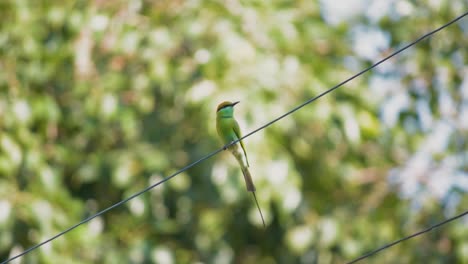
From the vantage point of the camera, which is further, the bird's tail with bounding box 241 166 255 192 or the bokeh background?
the bokeh background

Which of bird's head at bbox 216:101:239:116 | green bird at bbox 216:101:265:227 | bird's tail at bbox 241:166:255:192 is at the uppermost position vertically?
bird's head at bbox 216:101:239:116

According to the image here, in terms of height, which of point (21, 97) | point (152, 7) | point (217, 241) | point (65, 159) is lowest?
point (217, 241)

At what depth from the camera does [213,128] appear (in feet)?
13.1

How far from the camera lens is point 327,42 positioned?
182 inches

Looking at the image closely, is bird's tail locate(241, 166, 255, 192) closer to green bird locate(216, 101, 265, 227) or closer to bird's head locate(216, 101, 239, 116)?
green bird locate(216, 101, 265, 227)

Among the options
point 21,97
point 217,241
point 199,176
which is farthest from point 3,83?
point 217,241

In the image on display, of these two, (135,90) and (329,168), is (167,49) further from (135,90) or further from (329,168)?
(329,168)

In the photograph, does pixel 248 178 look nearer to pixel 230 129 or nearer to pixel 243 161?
pixel 243 161

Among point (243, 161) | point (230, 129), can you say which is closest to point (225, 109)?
point (230, 129)

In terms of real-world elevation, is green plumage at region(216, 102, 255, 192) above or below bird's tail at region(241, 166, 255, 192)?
above

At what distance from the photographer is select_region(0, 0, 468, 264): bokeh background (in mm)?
4059

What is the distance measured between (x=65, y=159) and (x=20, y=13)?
762mm

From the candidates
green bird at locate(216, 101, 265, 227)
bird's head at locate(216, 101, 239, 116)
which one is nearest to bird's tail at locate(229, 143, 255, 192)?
green bird at locate(216, 101, 265, 227)

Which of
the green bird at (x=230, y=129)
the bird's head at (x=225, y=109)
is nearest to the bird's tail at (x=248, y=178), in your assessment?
the green bird at (x=230, y=129)
